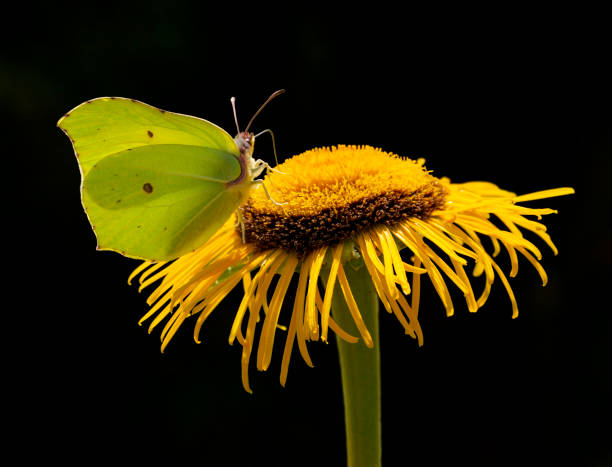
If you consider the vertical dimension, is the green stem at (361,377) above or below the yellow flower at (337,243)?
below

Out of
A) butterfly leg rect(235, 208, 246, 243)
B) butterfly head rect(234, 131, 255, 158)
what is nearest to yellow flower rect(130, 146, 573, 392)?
butterfly leg rect(235, 208, 246, 243)

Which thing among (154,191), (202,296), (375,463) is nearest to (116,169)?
(154,191)

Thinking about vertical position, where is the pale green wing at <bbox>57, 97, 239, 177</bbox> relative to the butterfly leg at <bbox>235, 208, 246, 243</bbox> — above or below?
above

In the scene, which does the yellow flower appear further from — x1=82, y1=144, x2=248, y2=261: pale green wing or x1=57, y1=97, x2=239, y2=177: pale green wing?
x1=57, y1=97, x2=239, y2=177: pale green wing

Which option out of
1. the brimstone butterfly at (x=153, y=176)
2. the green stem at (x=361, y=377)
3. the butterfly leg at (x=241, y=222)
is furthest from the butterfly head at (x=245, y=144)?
the green stem at (x=361, y=377)

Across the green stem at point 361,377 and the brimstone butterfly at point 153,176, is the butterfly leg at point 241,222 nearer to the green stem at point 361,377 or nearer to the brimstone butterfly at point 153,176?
the brimstone butterfly at point 153,176

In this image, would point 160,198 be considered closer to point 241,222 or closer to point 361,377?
point 241,222

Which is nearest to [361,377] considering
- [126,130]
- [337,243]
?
[337,243]
